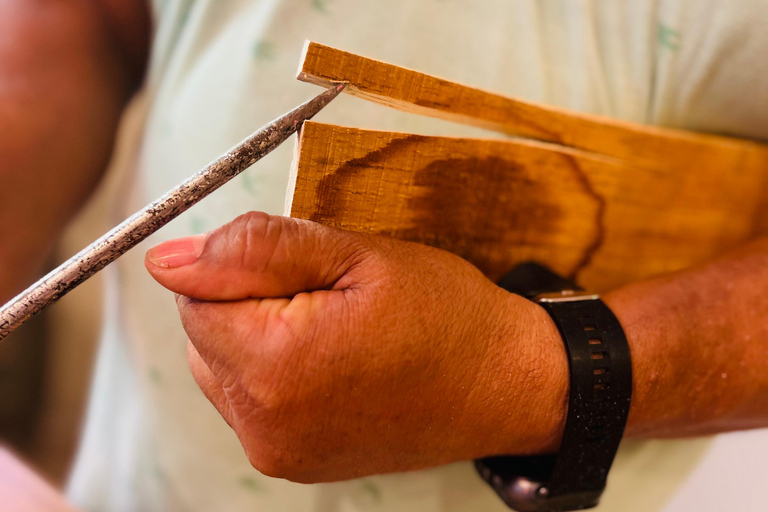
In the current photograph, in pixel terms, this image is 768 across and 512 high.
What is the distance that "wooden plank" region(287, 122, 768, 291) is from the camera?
37cm

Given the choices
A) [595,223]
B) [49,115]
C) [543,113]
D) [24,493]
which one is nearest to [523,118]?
[543,113]

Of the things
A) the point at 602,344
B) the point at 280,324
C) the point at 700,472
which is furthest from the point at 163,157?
the point at 700,472

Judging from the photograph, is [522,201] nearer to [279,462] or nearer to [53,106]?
[279,462]

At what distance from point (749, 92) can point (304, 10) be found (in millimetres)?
501

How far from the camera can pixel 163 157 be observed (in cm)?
61

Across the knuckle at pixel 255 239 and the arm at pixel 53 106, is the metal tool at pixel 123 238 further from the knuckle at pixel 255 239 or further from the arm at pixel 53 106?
the arm at pixel 53 106

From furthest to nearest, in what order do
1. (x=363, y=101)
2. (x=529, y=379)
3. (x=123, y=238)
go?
(x=363, y=101) < (x=529, y=379) < (x=123, y=238)

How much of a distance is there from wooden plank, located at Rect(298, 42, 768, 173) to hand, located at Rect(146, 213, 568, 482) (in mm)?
116

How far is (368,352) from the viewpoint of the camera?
33cm

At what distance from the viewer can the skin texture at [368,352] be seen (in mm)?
321

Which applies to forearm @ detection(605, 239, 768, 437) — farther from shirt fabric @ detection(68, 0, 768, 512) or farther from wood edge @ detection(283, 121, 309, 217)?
wood edge @ detection(283, 121, 309, 217)

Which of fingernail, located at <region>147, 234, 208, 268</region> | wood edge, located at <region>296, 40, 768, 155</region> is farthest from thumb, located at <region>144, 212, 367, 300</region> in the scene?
wood edge, located at <region>296, 40, 768, 155</region>

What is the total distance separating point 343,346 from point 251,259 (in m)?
0.09

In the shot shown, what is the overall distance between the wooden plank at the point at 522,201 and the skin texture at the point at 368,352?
43 mm
